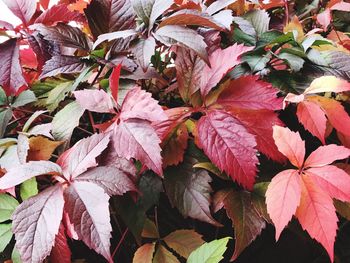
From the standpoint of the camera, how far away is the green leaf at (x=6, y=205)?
18.7 inches

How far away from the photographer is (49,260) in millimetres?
448

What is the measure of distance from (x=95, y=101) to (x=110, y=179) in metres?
0.11

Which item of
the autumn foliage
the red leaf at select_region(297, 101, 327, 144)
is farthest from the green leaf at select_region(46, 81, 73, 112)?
the red leaf at select_region(297, 101, 327, 144)

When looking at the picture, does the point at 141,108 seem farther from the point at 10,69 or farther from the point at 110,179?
the point at 10,69

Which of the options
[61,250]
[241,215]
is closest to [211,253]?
[241,215]

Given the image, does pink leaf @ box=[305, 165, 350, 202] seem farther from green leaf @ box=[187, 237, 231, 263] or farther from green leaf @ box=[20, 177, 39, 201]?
green leaf @ box=[20, 177, 39, 201]

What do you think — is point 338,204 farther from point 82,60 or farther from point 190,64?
point 82,60

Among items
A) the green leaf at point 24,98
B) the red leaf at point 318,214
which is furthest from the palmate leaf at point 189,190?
the green leaf at point 24,98

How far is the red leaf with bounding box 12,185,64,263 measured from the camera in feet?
1.26

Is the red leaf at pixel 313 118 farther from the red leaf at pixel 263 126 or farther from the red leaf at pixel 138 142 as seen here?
the red leaf at pixel 138 142

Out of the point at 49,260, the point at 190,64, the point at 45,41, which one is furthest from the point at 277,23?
the point at 49,260

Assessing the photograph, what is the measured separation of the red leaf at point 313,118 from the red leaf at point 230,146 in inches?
3.3

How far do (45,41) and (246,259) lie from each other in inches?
17.4

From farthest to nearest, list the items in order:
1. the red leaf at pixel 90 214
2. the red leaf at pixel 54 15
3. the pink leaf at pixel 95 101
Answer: the red leaf at pixel 54 15 < the pink leaf at pixel 95 101 < the red leaf at pixel 90 214
